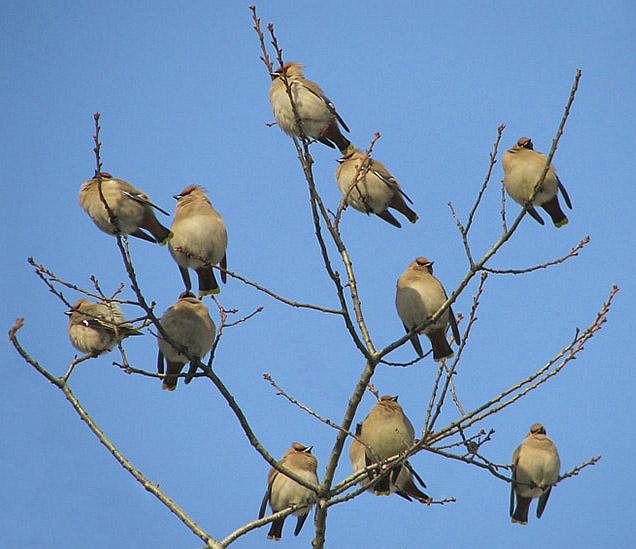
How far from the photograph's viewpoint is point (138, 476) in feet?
14.5

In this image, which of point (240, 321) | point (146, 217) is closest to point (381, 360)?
point (240, 321)

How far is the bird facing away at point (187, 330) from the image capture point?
208 inches

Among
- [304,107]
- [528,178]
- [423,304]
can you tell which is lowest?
[423,304]

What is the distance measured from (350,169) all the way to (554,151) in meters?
2.43

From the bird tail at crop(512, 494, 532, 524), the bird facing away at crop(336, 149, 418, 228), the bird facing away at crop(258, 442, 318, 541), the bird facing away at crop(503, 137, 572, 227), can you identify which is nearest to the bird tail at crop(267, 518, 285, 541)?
the bird facing away at crop(258, 442, 318, 541)

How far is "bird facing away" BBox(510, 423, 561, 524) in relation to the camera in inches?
243

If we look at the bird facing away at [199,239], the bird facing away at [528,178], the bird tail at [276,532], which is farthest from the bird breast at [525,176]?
the bird tail at [276,532]

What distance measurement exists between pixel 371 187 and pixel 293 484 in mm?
2193

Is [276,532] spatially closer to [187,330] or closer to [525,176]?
[187,330]

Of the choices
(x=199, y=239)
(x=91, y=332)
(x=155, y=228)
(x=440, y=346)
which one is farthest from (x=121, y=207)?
(x=440, y=346)

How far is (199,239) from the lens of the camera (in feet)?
18.5

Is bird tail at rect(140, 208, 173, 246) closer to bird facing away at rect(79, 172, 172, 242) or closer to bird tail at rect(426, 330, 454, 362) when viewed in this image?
bird facing away at rect(79, 172, 172, 242)

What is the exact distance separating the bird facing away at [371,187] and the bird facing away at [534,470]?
6.13 feet

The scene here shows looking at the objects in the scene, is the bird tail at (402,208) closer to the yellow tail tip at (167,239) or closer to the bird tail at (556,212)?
the bird tail at (556,212)
